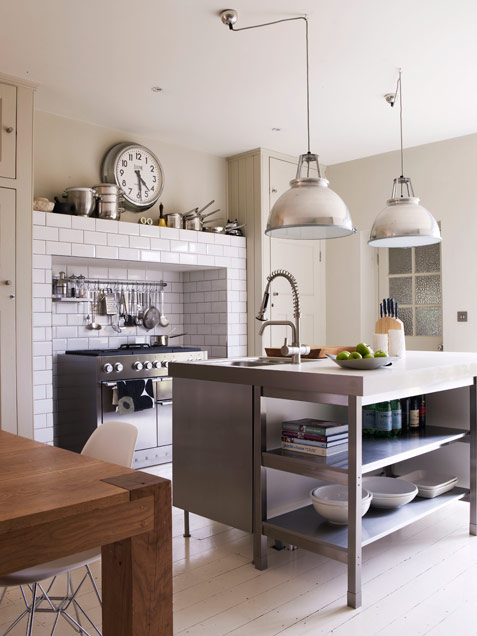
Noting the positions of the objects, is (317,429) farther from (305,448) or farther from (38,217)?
(38,217)

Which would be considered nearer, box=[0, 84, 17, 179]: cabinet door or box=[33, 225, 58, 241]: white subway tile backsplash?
box=[0, 84, 17, 179]: cabinet door

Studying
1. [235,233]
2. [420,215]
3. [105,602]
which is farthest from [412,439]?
[235,233]

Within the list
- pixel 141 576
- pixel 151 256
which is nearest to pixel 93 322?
pixel 151 256

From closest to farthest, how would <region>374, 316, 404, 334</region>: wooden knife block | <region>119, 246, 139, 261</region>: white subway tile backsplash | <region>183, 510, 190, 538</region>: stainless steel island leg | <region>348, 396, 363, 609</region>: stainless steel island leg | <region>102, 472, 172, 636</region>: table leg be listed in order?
<region>102, 472, 172, 636</region>: table leg
<region>348, 396, 363, 609</region>: stainless steel island leg
<region>183, 510, 190, 538</region>: stainless steel island leg
<region>374, 316, 404, 334</region>: wooden knife block
<region>119, 246, 139, 261</region>: white subway tile backsplash

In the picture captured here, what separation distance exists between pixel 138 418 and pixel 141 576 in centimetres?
329

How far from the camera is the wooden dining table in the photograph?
131 cm

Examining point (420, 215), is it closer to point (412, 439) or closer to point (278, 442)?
point (412, 439)

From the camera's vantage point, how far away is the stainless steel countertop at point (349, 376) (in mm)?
2414

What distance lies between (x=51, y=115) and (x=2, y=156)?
0.91m

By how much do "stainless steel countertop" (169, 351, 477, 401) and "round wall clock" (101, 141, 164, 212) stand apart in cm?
243

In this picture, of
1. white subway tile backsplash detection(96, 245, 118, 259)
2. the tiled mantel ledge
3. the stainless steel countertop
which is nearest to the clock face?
the tiled mantel ledge

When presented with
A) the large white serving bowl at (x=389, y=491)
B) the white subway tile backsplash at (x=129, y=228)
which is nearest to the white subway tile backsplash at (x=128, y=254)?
the white subway tile backsplash at (x=129, y=228)

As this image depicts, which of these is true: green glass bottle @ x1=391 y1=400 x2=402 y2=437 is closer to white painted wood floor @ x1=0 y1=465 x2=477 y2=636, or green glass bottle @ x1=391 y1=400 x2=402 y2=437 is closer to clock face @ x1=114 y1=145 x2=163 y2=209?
white painted wood floor @ x1=0 y1=465 x2=477 y2=636

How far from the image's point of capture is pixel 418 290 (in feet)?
19.2
